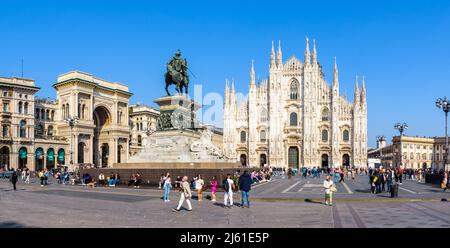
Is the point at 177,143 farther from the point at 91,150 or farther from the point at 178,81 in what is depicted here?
the point at 91,150

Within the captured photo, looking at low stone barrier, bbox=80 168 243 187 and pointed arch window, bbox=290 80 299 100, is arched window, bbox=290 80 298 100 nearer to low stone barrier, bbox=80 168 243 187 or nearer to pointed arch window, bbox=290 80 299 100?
pointed arch window, bbox=290 80 299 100

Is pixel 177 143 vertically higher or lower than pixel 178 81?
lower

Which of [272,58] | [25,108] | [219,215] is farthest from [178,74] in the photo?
[272,58]

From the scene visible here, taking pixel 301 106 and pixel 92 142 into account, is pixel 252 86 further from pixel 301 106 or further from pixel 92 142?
pixel 92 142

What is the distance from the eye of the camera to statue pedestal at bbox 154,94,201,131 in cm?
2525

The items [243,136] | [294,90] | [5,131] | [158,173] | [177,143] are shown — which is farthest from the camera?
[243,136]

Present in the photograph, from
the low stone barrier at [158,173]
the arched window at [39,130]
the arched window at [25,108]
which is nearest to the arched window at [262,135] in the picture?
the arched window at [39,130]

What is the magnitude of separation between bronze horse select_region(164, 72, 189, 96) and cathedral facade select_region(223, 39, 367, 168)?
49894 millimetres

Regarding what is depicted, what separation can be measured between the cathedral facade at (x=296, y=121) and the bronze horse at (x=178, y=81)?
49.9m

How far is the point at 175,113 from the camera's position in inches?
994

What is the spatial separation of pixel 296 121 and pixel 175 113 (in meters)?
55.2
